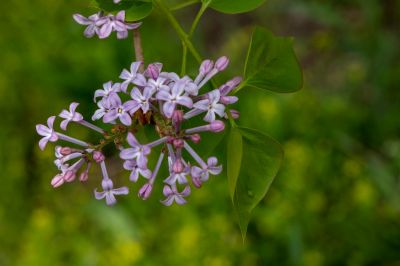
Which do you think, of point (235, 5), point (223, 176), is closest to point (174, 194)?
point (235, 5)

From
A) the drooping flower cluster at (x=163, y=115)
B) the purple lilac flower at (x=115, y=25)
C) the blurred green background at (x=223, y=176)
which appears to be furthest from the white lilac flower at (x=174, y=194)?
the blurred green background at (x=223, y=176)

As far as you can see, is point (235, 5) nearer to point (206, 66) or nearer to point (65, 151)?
point (206, 66)

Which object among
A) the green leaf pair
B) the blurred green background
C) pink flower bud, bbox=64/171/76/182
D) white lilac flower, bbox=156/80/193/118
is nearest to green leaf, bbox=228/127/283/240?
the green leaf pair

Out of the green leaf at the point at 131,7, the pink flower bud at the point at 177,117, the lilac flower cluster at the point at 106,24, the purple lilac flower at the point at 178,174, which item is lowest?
the purple lilac flower at the point at 178,174

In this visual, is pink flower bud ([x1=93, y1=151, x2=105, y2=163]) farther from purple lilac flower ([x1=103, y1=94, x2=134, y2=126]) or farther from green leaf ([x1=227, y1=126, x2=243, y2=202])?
green leaf ([x1=227, y1=126, x2=243, y2=202])

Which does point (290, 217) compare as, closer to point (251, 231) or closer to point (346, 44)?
point (251, 231)

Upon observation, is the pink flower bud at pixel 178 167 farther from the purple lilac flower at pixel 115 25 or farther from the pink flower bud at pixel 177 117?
the purple lilac flower at pixel 115 25
